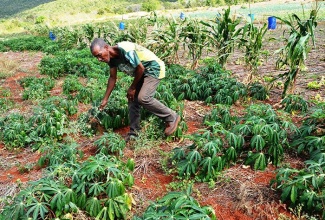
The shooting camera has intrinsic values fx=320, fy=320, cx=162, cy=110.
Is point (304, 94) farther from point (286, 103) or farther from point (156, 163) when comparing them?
point (156, 163)

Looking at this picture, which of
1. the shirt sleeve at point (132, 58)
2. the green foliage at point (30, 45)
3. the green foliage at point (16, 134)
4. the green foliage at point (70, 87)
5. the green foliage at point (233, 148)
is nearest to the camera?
the green foliage at point (233, 148)

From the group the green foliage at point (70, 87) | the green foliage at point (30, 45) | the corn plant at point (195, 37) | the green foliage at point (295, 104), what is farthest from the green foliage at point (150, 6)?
the green foliage at point (295, 104)

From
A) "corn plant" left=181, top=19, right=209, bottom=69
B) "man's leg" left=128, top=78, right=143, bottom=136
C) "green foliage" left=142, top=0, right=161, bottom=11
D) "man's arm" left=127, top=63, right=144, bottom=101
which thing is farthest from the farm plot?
"green foliage" left=142, top=0, right=161, bottom=11

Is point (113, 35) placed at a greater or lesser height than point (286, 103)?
greater

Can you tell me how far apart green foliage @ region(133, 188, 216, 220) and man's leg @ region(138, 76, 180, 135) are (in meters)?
1.47

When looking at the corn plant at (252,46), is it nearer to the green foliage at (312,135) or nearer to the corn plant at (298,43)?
the corn plant at (298,43)

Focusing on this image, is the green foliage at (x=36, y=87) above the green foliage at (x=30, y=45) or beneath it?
beneath

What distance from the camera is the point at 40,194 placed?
7.72 ft

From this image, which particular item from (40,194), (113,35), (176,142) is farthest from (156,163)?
(113,35)

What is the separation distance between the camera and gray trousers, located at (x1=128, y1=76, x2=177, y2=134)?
3652mm

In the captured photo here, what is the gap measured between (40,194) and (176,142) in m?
1.95

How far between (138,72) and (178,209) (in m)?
1.76

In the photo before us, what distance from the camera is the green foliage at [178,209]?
2105 mm

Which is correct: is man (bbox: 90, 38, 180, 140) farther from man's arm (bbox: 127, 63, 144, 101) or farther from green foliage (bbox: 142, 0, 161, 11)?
green foliage (bbox: 142, 0, 161, 11)
